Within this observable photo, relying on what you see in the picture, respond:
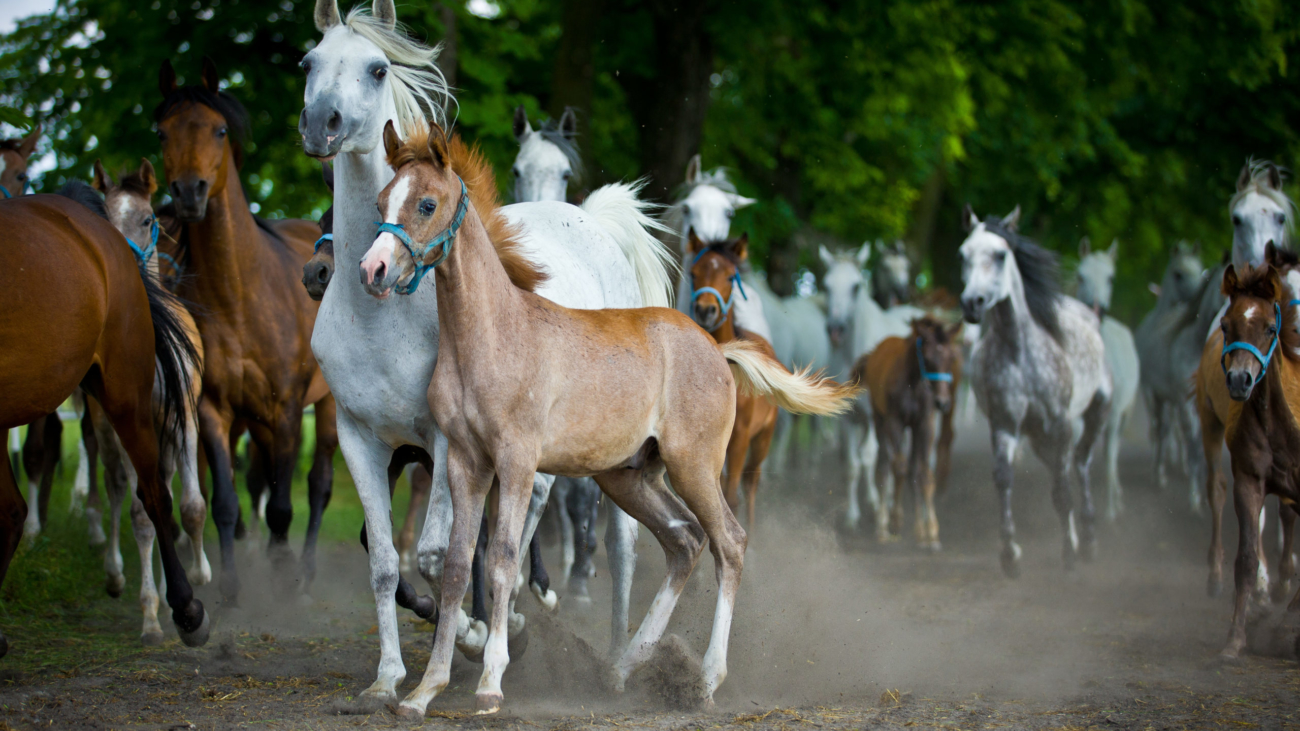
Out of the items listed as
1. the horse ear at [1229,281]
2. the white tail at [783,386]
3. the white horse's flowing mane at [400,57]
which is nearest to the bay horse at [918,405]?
the horse ear at [1229,281]

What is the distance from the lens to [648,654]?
4859mm

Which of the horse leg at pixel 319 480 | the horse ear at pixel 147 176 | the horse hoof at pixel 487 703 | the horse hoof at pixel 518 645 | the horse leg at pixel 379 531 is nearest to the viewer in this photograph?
the horse hoof at pixel 487 703

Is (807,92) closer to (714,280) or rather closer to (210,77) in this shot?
(714,280)

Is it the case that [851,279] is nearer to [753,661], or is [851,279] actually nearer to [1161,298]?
[1161,298]

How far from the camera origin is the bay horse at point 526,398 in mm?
4211

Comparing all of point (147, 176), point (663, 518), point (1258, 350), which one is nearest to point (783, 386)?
point (663, 518)

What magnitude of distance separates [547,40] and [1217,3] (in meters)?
8.11

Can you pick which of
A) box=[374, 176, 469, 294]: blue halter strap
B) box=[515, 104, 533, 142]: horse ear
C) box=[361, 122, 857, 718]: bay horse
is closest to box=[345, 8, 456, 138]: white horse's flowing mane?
box=[361, 122, 857, 718]: bay horse

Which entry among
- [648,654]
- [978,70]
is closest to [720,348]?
[648,654]

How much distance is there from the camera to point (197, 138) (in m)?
5.98

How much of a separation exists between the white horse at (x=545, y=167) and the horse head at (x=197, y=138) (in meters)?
2.00

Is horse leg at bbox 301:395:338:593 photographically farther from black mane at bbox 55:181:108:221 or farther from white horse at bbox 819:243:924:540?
white horse at bbox 819:243:924:540

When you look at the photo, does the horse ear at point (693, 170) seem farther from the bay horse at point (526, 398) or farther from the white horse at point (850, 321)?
the bay horse at point (526, 398)

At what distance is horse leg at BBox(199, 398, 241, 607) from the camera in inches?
242
